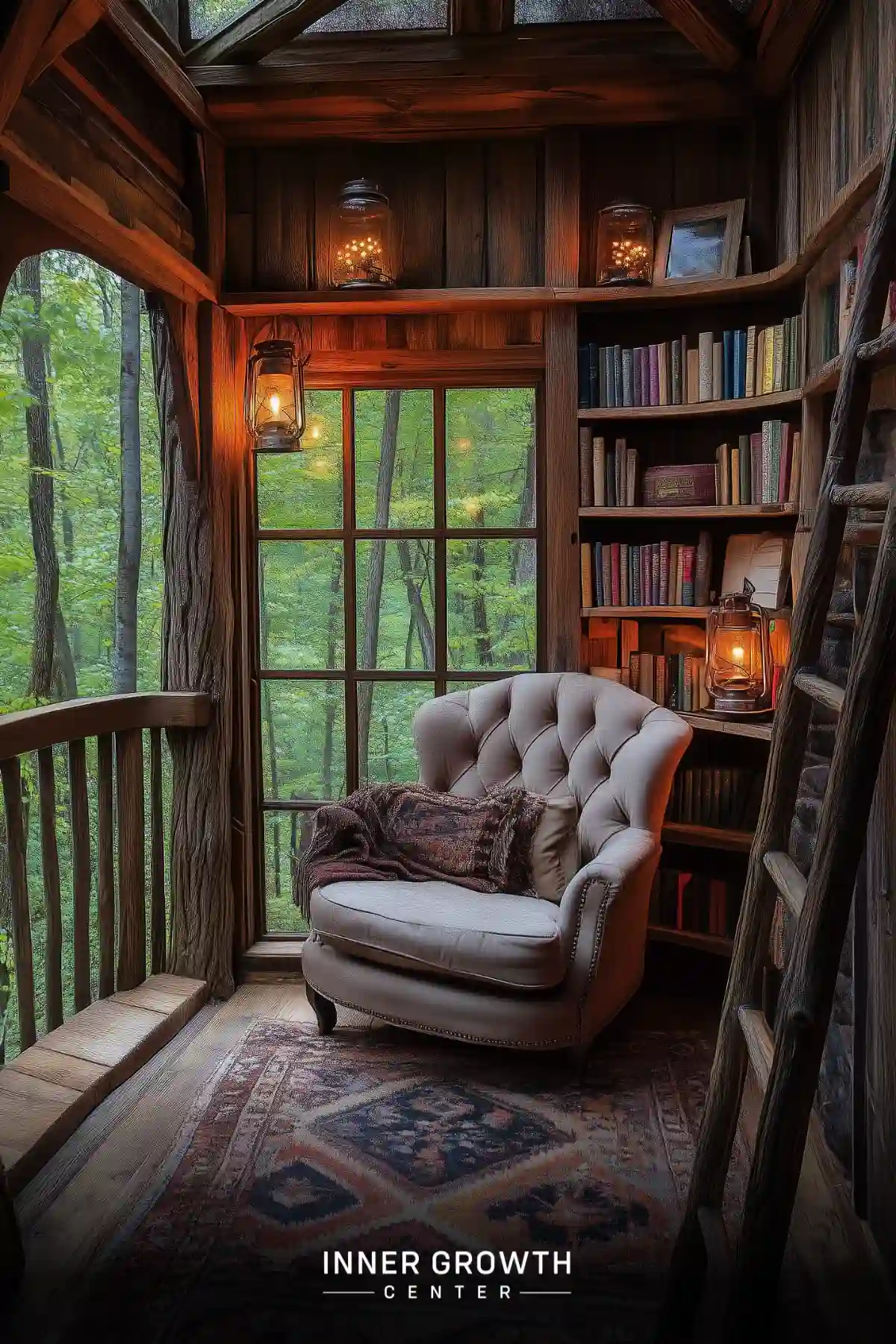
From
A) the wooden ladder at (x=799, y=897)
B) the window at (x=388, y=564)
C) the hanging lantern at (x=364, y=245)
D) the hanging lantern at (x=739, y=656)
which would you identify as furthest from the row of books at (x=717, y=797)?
the hanging lantern at (x=364, y=245)

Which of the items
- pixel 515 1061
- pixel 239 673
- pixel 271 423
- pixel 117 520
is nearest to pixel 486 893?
pixel 515 1061

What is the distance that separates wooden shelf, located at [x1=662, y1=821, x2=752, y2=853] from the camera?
333 centimetres

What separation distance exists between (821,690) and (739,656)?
1438mm

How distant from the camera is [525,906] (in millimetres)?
2984

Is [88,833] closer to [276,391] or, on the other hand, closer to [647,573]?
[276,391]

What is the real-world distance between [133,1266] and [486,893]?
1374 mm

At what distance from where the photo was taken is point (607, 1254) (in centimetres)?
208

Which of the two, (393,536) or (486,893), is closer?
(486,893)

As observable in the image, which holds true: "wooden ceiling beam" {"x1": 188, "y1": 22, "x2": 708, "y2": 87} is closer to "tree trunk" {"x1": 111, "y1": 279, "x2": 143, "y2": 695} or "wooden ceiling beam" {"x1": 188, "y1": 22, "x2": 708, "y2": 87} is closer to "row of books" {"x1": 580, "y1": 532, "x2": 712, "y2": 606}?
"row of books" {"x1": 580, "y1": 532, "x2": 712, "y2": 606}

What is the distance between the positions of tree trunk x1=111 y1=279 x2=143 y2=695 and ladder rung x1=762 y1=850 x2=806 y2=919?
18.2ft

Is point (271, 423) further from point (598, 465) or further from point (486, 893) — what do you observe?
point (486, 893)

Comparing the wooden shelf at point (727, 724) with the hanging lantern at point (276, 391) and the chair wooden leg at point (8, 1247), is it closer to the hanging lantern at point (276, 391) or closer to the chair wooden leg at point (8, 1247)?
the hanging lantern at point (276, 391)

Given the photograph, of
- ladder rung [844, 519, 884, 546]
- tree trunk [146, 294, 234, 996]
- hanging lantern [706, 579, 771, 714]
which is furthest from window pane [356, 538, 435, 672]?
ladder rung [844, 519, 884, 546]

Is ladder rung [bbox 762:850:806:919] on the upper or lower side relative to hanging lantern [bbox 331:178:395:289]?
lower
